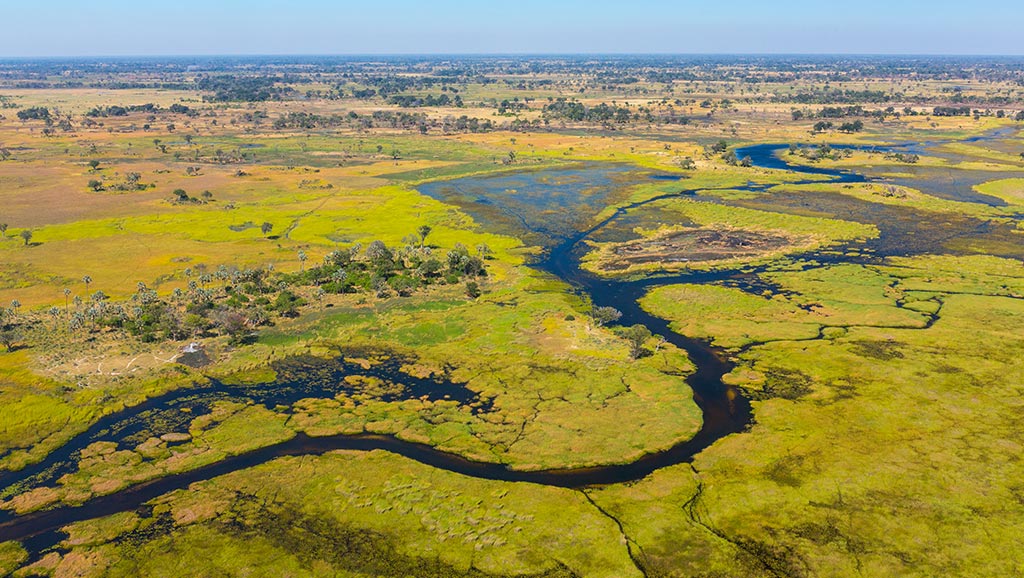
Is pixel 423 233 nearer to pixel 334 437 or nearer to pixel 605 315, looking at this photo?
pixel 605 315

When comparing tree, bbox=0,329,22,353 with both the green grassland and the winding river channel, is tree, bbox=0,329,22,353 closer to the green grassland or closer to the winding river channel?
the green grassland

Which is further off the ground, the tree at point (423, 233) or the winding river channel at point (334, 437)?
the tree at point (423, 233)

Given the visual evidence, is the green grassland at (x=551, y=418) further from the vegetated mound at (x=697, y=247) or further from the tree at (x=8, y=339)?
the vegetated mound at (x=697, y=247)

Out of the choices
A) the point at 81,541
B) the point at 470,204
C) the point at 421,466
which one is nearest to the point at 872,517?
the point at 421,466

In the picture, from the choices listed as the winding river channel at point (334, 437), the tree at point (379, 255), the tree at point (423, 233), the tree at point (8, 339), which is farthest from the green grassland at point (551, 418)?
the tree at point (379, 255)

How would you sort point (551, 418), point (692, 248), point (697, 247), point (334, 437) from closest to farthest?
point (334, 437), point (551, 418), point (692, 248), point (697, 247)

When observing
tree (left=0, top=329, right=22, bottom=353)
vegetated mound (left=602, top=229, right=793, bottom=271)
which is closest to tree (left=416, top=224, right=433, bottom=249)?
vegetated mound (left=602, top=229, right=793, bottom=271)

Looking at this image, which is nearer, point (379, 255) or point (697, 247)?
point (379, 255)

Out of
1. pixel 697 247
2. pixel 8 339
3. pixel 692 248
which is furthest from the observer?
pixel 697 247

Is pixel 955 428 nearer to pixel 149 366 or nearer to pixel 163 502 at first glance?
pixel 163 502

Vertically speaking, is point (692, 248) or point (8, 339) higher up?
point (692, 248)

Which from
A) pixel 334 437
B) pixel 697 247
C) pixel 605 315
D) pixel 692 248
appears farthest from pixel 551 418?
pixel 697 247
